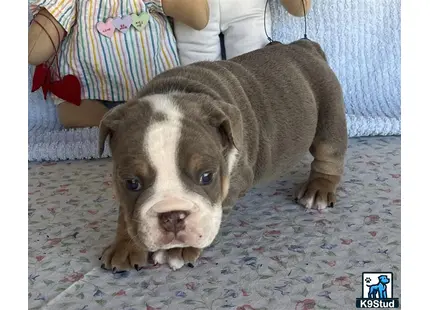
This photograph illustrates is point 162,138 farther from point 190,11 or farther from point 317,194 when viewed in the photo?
point 190,11

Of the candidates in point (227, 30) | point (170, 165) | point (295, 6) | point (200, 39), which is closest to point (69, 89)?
point (200, 39)

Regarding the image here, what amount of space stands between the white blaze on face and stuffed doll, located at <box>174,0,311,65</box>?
1.43 metres

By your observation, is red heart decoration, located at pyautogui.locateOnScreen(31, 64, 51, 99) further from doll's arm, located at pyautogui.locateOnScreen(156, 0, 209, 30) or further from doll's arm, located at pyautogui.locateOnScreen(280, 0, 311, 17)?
doll's arm, located at pyautogui.locateOnScreen(280, 0, 311, 17)

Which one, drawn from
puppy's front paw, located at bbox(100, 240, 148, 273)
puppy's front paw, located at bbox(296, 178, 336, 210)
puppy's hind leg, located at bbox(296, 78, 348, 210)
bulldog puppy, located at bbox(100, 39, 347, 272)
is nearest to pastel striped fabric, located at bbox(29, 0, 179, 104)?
bulldog puppy, located at bbox(100, 39, 347, 272)

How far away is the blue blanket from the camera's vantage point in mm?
3062

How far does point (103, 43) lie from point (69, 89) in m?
0.31

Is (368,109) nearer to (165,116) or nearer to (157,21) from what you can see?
(157,21)

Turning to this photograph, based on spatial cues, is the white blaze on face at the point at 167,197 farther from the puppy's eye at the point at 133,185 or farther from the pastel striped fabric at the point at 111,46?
the pastel striped fabric at the point at 111,46

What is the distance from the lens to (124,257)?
1.78 metres

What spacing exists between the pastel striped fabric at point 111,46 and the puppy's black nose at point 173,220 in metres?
1.55

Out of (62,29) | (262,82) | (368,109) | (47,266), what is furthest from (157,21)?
(47,266)

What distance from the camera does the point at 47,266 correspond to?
1.83 m

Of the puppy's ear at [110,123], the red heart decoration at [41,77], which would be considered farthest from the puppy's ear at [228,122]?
the red heart decoration at [41,77]
